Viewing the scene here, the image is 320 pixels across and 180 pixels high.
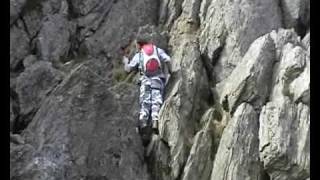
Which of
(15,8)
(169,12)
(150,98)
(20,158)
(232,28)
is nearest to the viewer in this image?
(20,158)

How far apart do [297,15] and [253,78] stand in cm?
Answer: 611

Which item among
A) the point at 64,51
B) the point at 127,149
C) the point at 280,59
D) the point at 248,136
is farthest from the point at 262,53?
the point at 64,51

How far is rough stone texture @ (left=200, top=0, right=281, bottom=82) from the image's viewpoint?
2498 cm

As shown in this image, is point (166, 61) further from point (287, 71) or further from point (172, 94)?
point (287, 71)

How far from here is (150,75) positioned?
23.1 metres

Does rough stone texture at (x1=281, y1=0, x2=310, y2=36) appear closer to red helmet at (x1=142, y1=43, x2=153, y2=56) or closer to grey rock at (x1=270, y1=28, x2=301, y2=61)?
grey rock at (x1=270, y1=28, x2=301, y2=61)

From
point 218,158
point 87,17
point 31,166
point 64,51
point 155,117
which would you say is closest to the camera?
point 31,166

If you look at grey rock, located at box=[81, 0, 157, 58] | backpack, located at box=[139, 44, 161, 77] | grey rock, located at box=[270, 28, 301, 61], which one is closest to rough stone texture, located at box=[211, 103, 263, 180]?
grey rock, located at box=[270, 28, 301, 61]

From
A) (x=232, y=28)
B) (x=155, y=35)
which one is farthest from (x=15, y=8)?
(x=232, y=28)

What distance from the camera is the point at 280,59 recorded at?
2281 centimetres

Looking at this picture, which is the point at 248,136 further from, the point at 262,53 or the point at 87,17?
the point at 87,17

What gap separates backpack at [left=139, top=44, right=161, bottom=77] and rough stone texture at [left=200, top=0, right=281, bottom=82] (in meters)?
2.70

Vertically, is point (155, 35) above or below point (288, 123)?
above

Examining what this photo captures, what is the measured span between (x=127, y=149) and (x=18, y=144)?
381 cm
